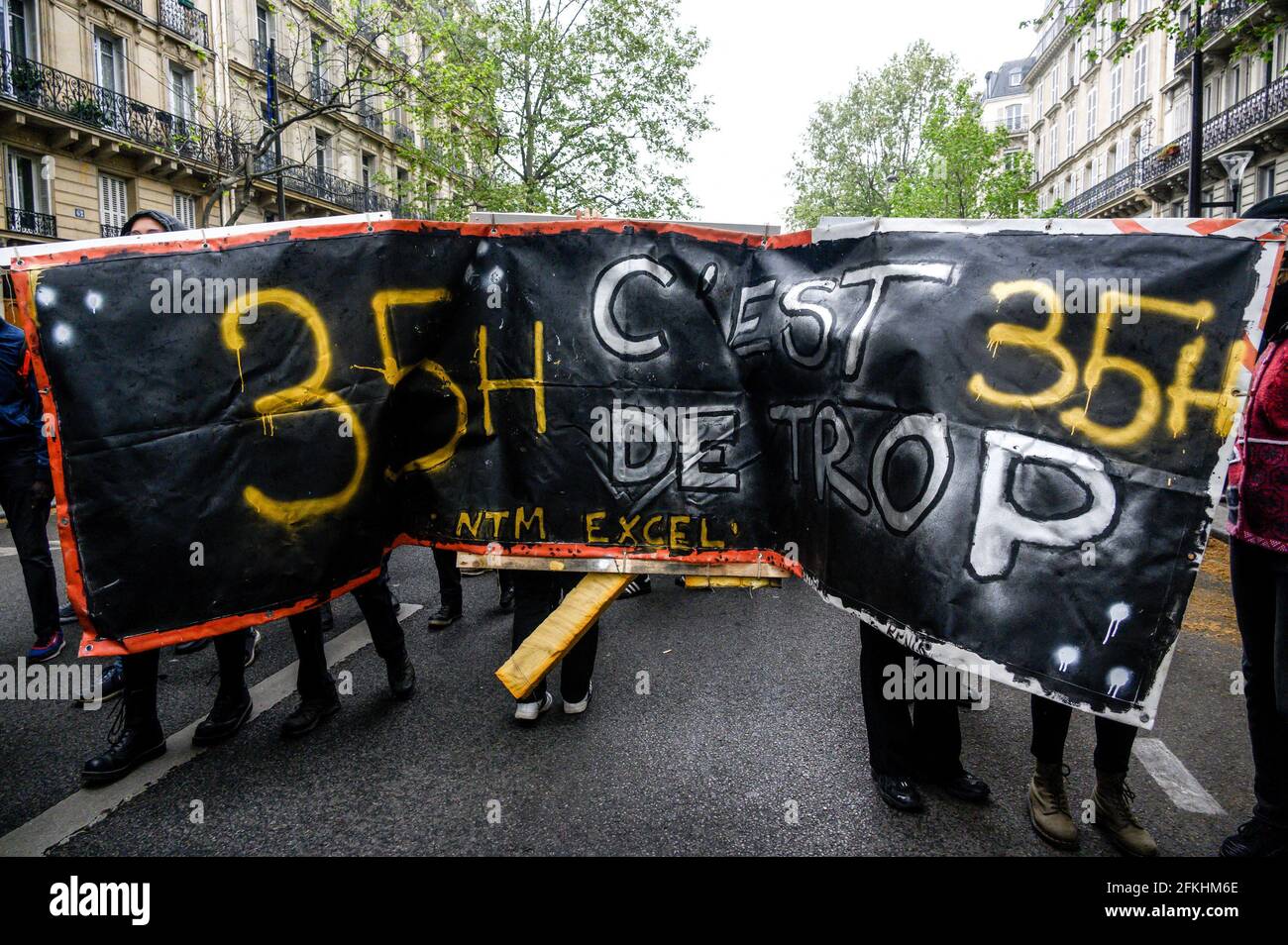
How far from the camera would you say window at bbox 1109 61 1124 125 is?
32.0m

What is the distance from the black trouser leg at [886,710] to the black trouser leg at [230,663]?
300 cm

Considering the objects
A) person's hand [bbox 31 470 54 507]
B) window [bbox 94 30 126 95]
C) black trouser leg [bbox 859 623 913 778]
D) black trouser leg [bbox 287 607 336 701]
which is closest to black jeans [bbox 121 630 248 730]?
black trouser leg [bbox 287 607 336 701]

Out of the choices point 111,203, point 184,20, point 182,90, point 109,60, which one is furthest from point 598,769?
point 184,20

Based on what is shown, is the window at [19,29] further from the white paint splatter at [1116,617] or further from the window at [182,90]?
the white paint splatter at [1116,617]

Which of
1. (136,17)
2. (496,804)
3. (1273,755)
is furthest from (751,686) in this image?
(136,17)

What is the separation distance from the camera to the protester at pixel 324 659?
345 centimetres

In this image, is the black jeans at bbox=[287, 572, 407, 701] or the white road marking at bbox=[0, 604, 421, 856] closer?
the white road marking at bbox=[0, 604, 421, 856]

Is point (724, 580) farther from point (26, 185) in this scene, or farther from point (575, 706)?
point (26, 185)

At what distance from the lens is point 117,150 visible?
18.9 meters

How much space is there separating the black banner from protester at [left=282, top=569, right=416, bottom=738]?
640 millimetres

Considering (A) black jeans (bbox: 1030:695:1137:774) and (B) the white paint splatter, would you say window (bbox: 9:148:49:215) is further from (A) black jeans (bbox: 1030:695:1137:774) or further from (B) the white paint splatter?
(B) the white paint splatter

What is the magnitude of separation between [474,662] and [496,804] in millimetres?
1618

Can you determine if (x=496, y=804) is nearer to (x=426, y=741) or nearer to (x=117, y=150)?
(x=426, y=741)

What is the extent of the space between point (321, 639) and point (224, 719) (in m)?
0.56
